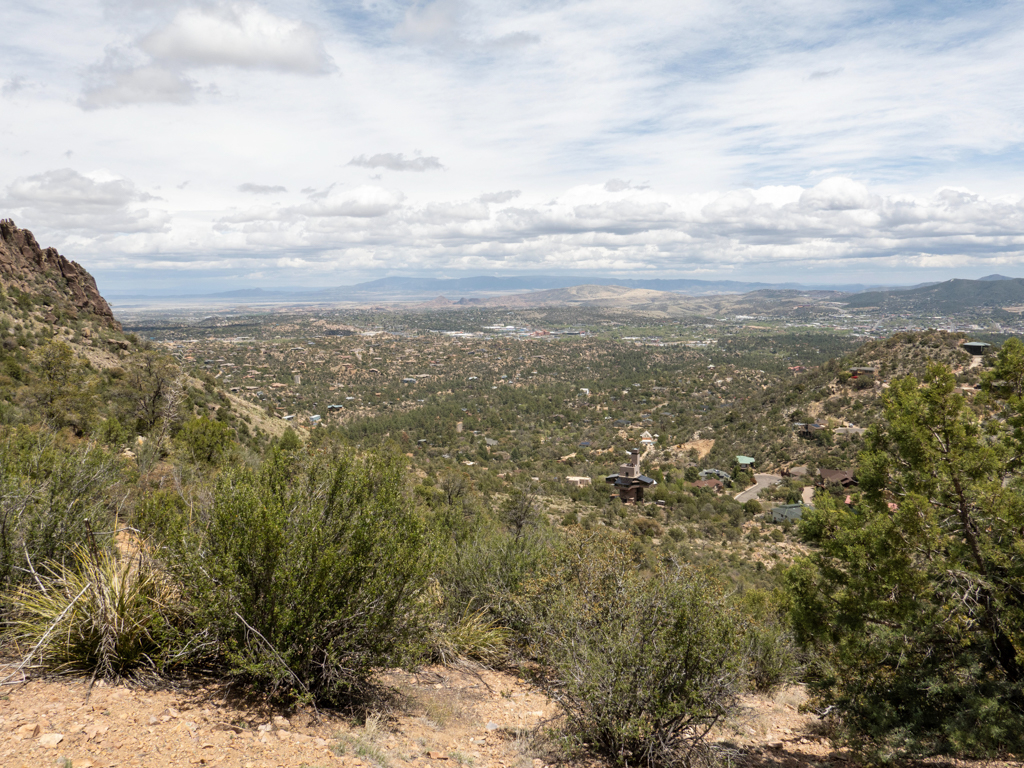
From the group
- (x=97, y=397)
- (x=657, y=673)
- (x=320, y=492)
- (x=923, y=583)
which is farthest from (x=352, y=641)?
(x=97, y=397)

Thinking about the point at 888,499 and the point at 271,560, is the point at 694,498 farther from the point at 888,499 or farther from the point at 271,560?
the point at 271,560

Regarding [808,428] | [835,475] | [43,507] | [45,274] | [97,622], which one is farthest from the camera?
[808,428]

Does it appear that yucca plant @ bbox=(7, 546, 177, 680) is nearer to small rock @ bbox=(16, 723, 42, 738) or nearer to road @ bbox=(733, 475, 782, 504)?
small rock @ bbox=(16, 723, 42, 738)

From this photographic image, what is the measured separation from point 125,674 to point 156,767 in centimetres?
178

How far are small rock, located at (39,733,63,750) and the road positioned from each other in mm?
45927

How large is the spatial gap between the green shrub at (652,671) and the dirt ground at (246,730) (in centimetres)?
71

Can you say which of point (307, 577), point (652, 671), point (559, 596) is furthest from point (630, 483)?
point (307, 577)

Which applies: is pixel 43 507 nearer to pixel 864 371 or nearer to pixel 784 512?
pixel 784 512

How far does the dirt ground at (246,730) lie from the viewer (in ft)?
14.9

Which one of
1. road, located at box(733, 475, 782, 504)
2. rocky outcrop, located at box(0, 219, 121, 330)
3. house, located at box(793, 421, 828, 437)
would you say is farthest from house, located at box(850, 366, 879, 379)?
rocky outcrop, located at box(0, 219, 121, 330)

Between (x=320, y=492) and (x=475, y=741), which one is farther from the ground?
(x=320, y=492)

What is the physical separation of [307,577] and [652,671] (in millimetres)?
4360

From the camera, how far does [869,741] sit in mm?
7855

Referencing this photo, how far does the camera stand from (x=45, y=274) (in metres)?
45.7
